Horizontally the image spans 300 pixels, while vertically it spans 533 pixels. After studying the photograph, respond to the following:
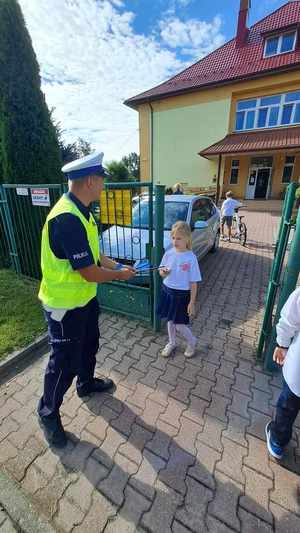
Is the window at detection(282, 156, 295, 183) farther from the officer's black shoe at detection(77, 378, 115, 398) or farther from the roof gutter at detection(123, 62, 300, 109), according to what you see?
the officer's black shoe at detection(77, 378, 115, 398)

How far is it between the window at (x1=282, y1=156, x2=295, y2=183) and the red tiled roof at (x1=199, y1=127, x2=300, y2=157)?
1.99 m

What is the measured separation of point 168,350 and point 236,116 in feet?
61.1

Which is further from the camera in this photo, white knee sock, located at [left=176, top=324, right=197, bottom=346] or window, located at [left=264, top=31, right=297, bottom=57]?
window, located at [left=264, top=31, right=297, bottom=57]

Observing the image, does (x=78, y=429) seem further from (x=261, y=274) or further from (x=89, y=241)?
(x=261, y=274)

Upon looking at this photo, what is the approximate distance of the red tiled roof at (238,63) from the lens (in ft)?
49.0

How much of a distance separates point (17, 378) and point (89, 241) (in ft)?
6.60

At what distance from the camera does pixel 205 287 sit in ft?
15.9

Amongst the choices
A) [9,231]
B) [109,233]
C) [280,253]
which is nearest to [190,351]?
[280,253]

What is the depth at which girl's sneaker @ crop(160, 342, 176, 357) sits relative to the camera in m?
2.94

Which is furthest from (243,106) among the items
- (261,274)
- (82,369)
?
(82,369)

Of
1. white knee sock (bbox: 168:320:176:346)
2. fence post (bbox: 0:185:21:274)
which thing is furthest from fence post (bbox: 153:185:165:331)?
fence post (bbox: 0:185:21:274)

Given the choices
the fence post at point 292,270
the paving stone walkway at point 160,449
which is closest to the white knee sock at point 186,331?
the paving stone walkway at point 160,449

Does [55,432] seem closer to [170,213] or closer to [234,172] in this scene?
[170,213]

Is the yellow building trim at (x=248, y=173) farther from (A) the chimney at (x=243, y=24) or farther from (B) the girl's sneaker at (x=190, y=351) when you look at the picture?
(B) the girl's sneaker at (x=190, y=351)
